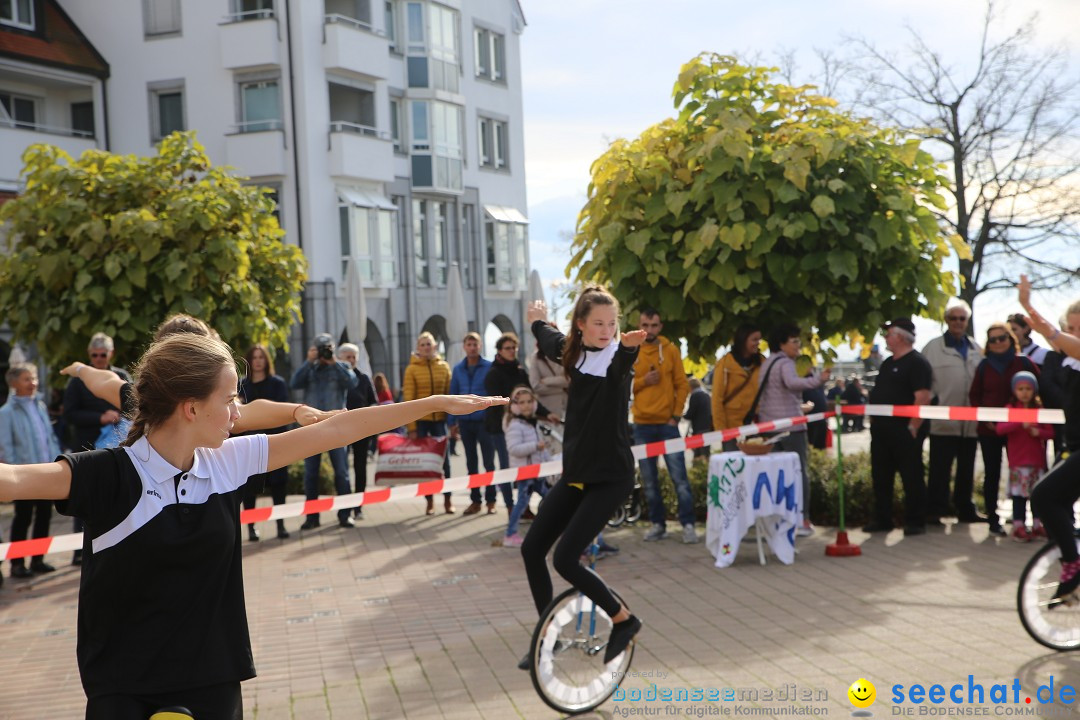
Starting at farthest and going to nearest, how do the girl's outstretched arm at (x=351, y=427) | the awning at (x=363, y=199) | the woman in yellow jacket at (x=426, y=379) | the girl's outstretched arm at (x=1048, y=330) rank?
the awning at (x=363, y=199) < the woman in yellow jacket at (x=426, y=379) < the girl's outstretched arm at (x=1048, y=330) < the girl's outstretched arm at (x=351, y=427)

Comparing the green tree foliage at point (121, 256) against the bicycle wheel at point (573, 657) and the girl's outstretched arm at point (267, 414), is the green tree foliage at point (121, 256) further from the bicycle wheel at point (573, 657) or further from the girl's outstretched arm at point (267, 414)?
the girl's outstretched arm at point (267, 414)

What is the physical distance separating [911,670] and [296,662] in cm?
356

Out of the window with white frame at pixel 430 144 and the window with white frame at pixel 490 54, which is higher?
the window with white frame at pixel 490 54

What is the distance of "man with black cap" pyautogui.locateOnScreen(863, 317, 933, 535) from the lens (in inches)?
440

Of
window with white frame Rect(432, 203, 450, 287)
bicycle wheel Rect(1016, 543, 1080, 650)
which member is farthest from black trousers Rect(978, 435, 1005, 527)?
window with white frame Rect(432, 203, 450, 287)

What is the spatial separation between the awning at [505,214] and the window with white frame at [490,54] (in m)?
4.38

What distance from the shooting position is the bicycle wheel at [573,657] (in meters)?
5.71

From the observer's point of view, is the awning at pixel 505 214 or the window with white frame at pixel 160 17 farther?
the awning at pixel 505 214

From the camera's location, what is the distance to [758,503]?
32.5 ft

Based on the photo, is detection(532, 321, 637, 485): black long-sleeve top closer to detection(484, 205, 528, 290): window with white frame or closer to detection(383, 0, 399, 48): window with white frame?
detection(383, 0, 399, 48): window with white frame

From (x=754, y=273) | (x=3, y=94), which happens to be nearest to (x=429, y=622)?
(x=754, y=273)

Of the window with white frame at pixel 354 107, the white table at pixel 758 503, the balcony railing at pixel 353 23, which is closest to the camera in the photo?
the white table at pixel 758 503

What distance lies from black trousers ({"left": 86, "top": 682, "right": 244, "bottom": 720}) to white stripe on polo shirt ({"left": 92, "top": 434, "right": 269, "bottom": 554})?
15.0 inches

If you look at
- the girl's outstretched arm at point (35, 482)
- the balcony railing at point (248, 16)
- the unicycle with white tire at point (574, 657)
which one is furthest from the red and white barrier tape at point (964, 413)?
the balcony railing at point (248, 16)
